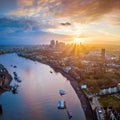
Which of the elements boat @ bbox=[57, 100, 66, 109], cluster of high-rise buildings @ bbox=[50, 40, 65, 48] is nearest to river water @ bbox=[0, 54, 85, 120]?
boat @ bbox=[57, 100, 66, 109]

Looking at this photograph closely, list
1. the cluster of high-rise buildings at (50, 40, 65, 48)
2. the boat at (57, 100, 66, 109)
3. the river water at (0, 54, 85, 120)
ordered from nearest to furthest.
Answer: the river water at (0, 54, 85, 120)
the boat at (57, 100, 66, 109)
the cluster of high-rise buildings at (50, 40, 65, 48)

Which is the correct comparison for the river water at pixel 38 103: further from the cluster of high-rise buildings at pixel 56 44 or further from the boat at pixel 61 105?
the cluster of high-rise buildings at pixel 56 44

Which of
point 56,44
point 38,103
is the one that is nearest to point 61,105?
point 38,103

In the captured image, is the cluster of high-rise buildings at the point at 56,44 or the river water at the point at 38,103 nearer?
the river water at the point at 38,103

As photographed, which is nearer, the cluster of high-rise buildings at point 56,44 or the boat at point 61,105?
the boat at point 61,105

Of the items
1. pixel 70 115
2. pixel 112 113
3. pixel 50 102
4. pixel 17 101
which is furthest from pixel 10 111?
pixel 112 113

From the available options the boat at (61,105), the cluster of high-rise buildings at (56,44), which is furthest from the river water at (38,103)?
the cluster of high-rise buildings at (56,44)

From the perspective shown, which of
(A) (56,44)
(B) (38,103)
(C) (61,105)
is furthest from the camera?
(A) (56,44)

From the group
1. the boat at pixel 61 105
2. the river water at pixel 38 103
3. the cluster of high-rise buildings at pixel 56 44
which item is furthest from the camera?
the cluster of high-rise buildings at pixel 56 44

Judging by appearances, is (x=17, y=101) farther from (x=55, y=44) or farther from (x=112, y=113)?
A: (x=55, y=44)

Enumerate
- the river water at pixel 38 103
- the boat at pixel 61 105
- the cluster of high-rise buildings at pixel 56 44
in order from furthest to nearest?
the cluster of high-rise buildings at pixel 56 44 → the boat at pixel 61 105 → the river water at pixel 38 103

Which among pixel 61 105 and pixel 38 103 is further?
pixel 38 103

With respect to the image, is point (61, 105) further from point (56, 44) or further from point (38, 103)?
point (56, 44)

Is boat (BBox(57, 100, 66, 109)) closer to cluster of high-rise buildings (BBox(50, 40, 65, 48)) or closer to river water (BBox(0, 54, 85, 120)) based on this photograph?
river water (BBox(0, 54, 85, 120))
